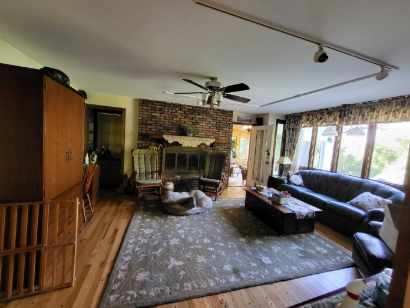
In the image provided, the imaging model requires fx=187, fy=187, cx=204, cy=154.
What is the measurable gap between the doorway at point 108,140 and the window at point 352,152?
529cm

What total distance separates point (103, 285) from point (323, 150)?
17.0 feet

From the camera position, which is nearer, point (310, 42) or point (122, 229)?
point (310, 42)

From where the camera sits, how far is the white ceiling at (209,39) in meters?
1.42

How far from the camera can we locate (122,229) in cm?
278

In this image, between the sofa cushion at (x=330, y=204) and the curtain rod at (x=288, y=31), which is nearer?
the curtain rod at (x=288, y=31)

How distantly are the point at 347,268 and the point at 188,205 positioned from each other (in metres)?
2.36

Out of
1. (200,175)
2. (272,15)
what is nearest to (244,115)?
(200,175)

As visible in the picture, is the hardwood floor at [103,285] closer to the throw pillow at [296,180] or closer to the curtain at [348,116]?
the throw pillow at [296,180]

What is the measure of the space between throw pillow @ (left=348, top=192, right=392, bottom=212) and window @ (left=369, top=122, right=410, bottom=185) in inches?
26.4

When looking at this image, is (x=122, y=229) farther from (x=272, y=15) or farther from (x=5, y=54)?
(x=272, y=15)

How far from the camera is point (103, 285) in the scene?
68.2 inches

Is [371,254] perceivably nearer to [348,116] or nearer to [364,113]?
[364,113]

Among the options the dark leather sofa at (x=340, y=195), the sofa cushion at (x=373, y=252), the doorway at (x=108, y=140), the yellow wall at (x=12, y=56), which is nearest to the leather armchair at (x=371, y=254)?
the sofa cushion at (x=373, y=252)

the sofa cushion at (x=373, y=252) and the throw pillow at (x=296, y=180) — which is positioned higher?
the throw pillow at (x=296, y=180)
